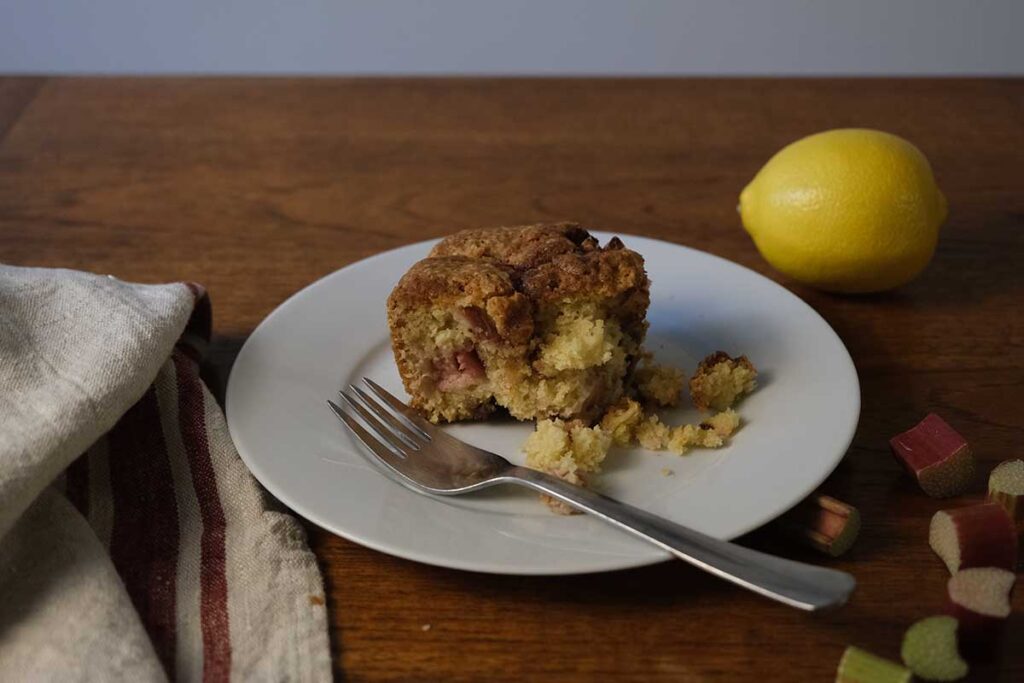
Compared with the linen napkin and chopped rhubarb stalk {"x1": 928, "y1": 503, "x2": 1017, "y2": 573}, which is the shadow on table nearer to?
the linen napkin

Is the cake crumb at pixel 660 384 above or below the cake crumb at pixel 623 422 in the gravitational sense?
below

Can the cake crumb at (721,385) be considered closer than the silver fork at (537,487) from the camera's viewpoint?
No

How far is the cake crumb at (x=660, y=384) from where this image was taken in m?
1.88

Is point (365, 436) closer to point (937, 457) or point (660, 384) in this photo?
point (660, 384)

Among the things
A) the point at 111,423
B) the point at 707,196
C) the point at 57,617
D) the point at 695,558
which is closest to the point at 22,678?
the point at 57,617

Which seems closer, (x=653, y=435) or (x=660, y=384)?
(x=653, y=435)

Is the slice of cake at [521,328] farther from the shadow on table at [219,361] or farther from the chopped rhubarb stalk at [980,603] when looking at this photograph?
the chopped rhubarb stalk at [980,603]

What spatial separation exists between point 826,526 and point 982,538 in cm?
20

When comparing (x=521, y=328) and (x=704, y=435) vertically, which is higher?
(x=521, y=328)

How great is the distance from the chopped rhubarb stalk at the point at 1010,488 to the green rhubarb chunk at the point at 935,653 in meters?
0.30

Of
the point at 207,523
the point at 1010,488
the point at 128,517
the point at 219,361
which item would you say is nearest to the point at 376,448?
the point at 207,523

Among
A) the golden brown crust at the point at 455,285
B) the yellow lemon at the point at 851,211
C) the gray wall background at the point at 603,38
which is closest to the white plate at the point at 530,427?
the yellow lemon at the point at 851,211

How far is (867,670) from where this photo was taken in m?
1.29

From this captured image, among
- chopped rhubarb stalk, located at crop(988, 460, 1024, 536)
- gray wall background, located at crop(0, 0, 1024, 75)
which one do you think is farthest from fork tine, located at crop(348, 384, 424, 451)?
gray wall background, located at crop(0, 0, 1024, 75)
